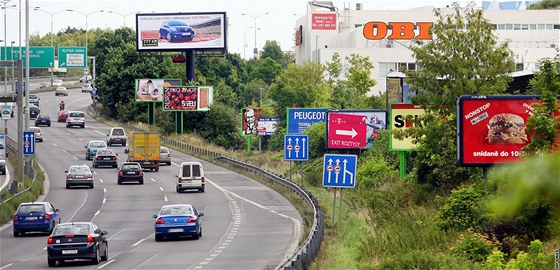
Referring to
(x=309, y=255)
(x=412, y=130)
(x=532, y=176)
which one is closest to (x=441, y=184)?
(x=412, y=130)

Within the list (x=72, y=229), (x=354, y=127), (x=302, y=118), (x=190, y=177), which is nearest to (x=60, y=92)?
(x=302, y=118)

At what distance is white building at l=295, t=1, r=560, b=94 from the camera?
123 m

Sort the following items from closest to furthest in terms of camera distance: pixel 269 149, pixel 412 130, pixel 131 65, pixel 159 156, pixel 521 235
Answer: pixel 521 235, pixel 412 130, pixel 159 156, pixel 269 149, pixel 131 65

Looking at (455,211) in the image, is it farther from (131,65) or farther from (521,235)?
(131,65)

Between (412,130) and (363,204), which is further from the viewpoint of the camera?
(363,204)

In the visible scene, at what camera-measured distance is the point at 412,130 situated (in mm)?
37594

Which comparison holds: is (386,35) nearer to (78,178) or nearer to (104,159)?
(104,159)

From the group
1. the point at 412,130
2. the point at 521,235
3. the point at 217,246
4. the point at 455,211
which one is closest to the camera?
the point at 521,235

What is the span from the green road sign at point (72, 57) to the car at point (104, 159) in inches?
1995

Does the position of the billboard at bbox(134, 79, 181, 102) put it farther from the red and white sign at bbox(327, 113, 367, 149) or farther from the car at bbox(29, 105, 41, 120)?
the red and white sign at bbox(327, 113, 367, 149)

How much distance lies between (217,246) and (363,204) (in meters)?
8.33

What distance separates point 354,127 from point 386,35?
2699 inches

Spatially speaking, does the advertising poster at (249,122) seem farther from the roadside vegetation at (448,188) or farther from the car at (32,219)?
the car at (32,219)

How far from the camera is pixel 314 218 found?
37406mm
